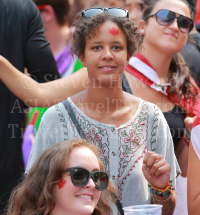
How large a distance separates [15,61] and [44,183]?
1434mm

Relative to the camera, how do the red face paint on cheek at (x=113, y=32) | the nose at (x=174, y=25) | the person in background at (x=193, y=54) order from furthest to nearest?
the person in background at (x=193, y=54) < the nose at (x=174, y=25) < the red face paint on cheek at (x=113, y=32)

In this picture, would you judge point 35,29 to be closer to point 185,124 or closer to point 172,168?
point 185,124

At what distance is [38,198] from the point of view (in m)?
2.16

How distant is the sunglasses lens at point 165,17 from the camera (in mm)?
3463

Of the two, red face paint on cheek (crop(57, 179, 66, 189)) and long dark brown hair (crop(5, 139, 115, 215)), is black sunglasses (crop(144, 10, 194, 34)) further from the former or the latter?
red face paint on cheek (crop(57, 179, 66, 189))

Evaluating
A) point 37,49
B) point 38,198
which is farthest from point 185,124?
point 38,198

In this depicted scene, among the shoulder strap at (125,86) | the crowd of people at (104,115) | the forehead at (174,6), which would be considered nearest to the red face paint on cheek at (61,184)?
the crowd of people at (104,115)

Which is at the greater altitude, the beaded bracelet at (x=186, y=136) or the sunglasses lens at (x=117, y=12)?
the sunglasses lens at (x=117, y=12)

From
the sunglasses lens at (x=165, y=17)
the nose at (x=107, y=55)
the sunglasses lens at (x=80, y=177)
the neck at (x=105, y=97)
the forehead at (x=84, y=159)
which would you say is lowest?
the sunglasses lens at (x=80, y=177)

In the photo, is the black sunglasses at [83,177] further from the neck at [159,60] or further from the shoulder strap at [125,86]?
the neck at [159,60]

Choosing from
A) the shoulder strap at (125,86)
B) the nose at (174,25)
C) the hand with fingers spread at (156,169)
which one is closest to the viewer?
the hand with fingers spread at (156,169)

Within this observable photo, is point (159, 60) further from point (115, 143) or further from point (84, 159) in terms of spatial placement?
point (84, 159)

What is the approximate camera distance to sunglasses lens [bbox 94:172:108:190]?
2160mm

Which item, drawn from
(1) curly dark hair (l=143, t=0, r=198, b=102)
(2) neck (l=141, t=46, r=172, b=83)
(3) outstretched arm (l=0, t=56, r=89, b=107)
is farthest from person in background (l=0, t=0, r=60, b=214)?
(1) curly dark hair (l=143, t=0, r=198, b=102)
